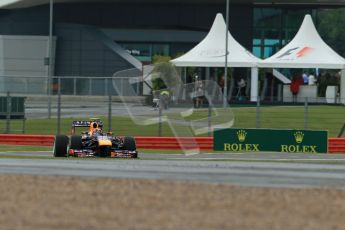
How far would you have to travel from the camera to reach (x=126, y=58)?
6712cm

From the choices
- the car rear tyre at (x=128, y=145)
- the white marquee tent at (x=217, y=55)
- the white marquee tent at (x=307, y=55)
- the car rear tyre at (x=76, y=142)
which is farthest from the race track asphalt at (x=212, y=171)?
the white marquee tent at (x=217, y=55)

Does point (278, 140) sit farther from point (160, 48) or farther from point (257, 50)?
point (257, 50)

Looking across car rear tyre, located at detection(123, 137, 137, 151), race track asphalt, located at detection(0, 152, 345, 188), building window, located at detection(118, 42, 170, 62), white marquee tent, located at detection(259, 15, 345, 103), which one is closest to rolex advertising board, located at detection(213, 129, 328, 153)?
race track asphalt, located at detection(0, 152, 345, 188)

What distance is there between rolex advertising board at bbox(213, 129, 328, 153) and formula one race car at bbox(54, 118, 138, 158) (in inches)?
241

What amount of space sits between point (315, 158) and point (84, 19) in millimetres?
45137

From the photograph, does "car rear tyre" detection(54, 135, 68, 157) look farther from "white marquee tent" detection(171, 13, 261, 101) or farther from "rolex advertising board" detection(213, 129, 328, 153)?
"white marquee tent" detection(171, 13, 261, 101)

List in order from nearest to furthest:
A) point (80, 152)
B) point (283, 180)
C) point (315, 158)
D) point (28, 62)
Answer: point (283, 180)
point (80, 152)
point (315, 158)
point (28, 62)

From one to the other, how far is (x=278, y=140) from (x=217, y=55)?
21753mm

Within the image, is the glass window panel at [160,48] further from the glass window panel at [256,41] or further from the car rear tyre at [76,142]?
the car rear tyre at [76,142]

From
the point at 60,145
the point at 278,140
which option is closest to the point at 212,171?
the point at 60,145

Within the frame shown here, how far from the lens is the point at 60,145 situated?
85.3 feet

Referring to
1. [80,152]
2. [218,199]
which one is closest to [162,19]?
[80,152]

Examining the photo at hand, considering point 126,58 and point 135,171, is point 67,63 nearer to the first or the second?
point 126,58

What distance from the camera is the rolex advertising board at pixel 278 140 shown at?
31312mm
